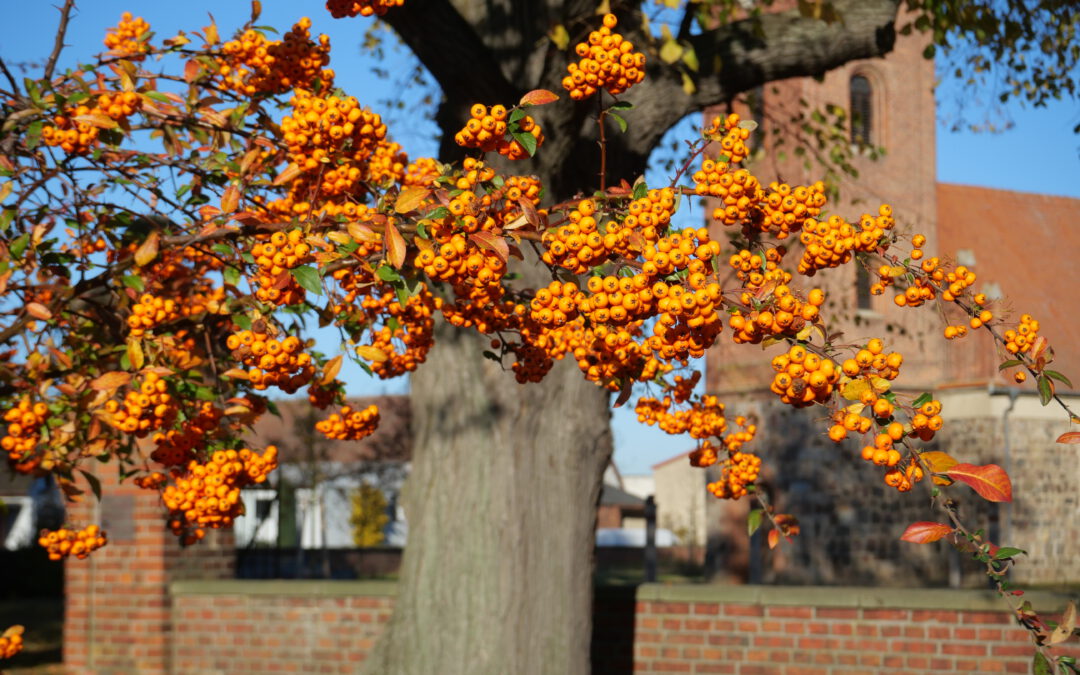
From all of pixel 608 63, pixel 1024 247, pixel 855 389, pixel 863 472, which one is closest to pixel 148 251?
pixel 608 63

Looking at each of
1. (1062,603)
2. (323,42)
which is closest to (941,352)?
(1062,603)

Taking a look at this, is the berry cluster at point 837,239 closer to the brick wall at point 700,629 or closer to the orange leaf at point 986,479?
the orange leaf at point 986,479

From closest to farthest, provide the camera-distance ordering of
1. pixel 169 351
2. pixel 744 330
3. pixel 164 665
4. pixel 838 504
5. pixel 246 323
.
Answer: pixel 744 330 < pixel 246 323 < pixel 169 351 < pixel 164 665 < pixel 838 504

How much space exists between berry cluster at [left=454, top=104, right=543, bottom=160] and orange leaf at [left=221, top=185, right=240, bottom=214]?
91 centimetres

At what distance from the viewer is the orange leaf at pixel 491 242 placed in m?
2.56

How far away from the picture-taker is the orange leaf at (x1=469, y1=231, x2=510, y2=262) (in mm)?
2559

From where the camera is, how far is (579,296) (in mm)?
2500

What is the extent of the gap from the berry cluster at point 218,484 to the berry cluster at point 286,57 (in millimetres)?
1213

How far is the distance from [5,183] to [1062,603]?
6098 mm

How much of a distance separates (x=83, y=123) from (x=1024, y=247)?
27.6 metres

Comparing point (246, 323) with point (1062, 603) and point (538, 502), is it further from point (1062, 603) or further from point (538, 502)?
point (1062, 603)

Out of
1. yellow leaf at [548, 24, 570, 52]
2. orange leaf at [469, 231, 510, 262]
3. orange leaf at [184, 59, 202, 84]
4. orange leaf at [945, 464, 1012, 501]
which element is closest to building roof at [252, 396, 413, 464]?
yellow leaf at [548, 24, 570, 52]

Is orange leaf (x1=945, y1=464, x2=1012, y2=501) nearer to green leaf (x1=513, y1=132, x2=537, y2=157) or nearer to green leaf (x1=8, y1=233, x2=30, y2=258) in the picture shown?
green leaf (x1=513, y1=132, x2=537, y2=157)

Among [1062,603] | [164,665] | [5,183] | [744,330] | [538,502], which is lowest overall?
[164,665]
